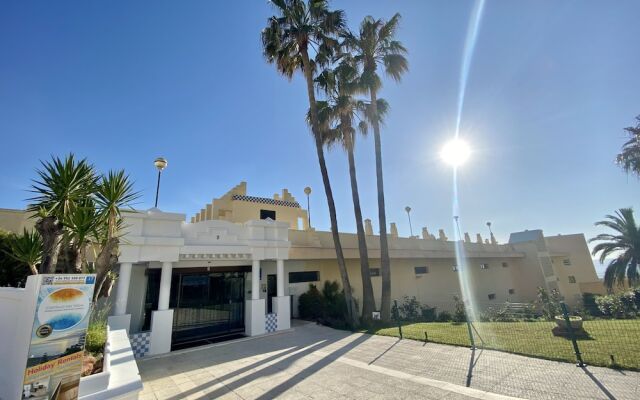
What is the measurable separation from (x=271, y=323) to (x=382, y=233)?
6481 millimetres

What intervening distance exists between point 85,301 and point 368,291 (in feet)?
36.2

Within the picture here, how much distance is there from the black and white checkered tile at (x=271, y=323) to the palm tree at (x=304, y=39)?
3777mm

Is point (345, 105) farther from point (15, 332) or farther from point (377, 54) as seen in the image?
point (15, 332)

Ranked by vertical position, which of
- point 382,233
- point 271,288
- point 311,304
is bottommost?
point 311,304

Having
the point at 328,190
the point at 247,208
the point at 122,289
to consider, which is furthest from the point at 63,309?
the point at 247,208

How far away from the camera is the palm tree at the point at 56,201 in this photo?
5.42m

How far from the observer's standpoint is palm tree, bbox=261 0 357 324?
44.3 feet

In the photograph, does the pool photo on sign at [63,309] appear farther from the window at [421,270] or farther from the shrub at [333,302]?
the window at [421,270]

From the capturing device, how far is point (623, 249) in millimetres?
22828

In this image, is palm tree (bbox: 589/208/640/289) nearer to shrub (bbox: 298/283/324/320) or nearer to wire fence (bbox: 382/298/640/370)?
wire fence (bbox: 382/298/640/370)

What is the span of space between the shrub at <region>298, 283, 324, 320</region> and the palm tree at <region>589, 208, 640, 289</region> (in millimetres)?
24924

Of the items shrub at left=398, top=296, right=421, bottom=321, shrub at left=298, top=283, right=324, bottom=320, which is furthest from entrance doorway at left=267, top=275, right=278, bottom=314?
shrub at left=398, top=296, right=421, bottom=321

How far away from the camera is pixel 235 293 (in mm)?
12828

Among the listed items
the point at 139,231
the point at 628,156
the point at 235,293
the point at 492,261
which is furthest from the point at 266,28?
the point at 492,261
